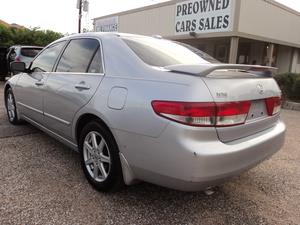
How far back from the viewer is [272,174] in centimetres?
374

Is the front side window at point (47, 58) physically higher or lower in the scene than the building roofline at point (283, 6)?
lower

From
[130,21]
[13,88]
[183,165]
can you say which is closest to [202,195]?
[183,165]

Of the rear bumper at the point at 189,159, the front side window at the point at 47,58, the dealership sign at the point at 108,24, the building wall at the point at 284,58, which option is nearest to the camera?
the rear bumper at the point at 189,159

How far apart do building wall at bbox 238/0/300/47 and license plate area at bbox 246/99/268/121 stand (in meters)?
11.1

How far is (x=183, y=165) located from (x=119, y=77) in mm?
1041

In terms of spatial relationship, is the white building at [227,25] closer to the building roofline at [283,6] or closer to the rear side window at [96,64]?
the building roofline at [283,6]

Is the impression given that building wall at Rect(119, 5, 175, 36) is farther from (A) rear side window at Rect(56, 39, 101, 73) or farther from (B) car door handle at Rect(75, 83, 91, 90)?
(B) car door handle at Rect(75, 83, 91, 90)

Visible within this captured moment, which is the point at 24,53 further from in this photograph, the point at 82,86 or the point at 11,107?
the point at 82,86

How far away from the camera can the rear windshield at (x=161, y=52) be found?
2923mm

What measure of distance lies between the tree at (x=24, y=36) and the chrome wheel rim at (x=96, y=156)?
57.5 ft

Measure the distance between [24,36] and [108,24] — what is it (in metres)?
5.57

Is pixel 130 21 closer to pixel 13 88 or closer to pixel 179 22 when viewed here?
pixel 179 22

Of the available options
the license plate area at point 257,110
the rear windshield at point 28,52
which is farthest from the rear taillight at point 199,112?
the rear windshield at point 28,52

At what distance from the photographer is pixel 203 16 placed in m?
14.2
